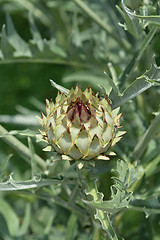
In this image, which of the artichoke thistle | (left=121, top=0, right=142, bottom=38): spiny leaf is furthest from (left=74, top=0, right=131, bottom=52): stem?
the artichoke thistle

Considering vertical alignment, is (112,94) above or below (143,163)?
above

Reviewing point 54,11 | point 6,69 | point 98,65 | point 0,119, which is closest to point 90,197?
point 98,65

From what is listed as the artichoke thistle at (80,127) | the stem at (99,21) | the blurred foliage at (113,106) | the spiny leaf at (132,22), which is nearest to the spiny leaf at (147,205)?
the blurred foliage at (113,106)

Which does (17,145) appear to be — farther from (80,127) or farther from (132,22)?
(132,22)

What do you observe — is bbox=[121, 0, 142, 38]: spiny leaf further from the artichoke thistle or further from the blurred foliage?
the artichoke thistle

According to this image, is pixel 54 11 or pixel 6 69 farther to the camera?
pixel 6 69

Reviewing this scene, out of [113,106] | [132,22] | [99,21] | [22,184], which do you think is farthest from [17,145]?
[99,21]

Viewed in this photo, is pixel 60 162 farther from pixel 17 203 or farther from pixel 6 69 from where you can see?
pixel 6 69
